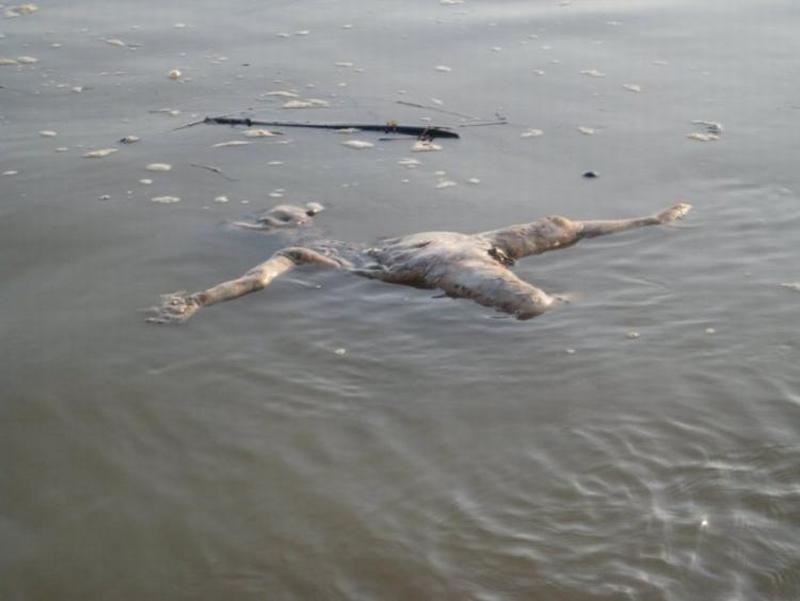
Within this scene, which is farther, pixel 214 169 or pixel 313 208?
pixel 214 169

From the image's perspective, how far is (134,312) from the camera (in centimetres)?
470

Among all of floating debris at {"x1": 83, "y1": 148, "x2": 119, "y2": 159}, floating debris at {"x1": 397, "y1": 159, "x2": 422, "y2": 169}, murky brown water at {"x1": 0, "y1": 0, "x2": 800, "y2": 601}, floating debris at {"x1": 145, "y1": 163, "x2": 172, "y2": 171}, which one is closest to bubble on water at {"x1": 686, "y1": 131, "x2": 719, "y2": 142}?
murky brown water at {"x1": 0, "y1": 0, "x2": 800, "y2": 601}

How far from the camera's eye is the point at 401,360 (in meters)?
4.31

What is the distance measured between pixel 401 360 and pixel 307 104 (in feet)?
11.9

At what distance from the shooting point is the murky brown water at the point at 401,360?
10.5 feet

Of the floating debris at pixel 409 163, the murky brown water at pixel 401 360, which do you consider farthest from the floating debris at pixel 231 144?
the floating debris at pixel 409 163

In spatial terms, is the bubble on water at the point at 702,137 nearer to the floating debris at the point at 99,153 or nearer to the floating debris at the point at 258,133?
the floating debris at the point at 258,133

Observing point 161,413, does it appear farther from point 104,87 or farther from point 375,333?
point 104,87

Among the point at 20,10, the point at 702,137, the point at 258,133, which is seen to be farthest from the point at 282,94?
the point at 20,10

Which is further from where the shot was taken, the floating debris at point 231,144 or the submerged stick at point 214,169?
the floating debris at point 231,144

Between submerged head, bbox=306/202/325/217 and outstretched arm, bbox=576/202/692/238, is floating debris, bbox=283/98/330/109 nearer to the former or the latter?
submerged head, bbox=306/202/325/217

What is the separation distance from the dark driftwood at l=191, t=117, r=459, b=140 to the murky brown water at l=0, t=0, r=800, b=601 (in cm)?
11

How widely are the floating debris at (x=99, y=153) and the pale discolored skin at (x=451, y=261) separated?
1522 millimetres

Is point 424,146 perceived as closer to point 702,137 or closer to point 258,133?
point 258,133
